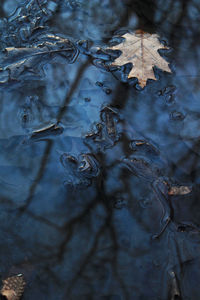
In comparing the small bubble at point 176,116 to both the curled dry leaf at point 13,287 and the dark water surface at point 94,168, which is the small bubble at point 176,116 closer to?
the dark water surface at point 94,168

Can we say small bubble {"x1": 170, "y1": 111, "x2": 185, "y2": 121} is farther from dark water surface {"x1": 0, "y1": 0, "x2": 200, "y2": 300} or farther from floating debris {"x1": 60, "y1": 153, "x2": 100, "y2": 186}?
A: floating debris {"x1": 60, "y1": 153, "x2": 100, "y2": 186}

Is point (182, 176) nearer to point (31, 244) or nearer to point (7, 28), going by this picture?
point (31, 244)

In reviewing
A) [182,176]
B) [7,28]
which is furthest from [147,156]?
[7,28]

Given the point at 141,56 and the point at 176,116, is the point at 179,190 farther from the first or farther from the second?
the point at 141,56

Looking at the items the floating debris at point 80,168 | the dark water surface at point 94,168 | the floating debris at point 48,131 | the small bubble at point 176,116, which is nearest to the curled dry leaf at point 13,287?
the dark water surface at point 94,168

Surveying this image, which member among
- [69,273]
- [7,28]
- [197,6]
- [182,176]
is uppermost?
[197,6]

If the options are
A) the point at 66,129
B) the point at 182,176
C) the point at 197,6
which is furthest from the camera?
the point at 197,6

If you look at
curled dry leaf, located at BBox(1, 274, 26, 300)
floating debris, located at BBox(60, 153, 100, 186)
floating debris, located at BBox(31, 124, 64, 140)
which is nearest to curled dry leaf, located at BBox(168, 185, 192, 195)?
floating debris, located at BBox(60, 153, 100, 186)
